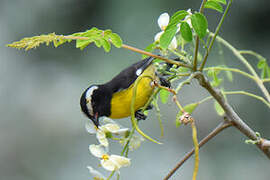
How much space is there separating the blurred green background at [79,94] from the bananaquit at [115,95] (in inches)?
43.6

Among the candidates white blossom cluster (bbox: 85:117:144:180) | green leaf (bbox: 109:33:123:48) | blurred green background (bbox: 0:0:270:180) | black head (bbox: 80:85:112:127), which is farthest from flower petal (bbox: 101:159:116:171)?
blurred green background (bbox: 0:0:270:180)

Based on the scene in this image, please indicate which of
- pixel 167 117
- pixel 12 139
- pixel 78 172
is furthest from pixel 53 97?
pixel 167 117

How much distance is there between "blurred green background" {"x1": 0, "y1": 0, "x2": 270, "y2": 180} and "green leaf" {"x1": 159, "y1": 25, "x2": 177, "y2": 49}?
6.50 feet

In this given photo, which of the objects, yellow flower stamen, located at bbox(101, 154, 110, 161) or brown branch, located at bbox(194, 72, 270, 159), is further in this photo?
brown branch, located at bbox(194, 72, 270, 159)

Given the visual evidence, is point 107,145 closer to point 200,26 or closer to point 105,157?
point 105,157

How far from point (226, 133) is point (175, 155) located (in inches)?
19.1

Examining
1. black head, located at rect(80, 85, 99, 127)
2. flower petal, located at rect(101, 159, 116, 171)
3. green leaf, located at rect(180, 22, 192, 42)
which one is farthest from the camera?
black head, located at rect(80, 85, 99, 127)

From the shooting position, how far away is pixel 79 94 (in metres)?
3.46

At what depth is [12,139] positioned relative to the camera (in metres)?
3.64

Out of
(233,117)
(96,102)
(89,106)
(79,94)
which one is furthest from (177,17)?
(79,94)

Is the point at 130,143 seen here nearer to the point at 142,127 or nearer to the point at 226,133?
the point at 142,127

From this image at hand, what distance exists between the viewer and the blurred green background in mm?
3143

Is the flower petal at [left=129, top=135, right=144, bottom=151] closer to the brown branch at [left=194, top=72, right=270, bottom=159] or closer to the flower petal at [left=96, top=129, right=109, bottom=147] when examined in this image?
the flower petal at [left=96, top=129, right=109, bottom=147]

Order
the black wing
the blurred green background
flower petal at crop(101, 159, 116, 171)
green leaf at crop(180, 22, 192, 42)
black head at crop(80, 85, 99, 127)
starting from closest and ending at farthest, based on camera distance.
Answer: flower petal at crop(101, 159, 116, 171) < green leaf at crop(180, 22, 192, 42) < black head at crop(80, 85, 99, 127) < the black wing < the blurred green background
